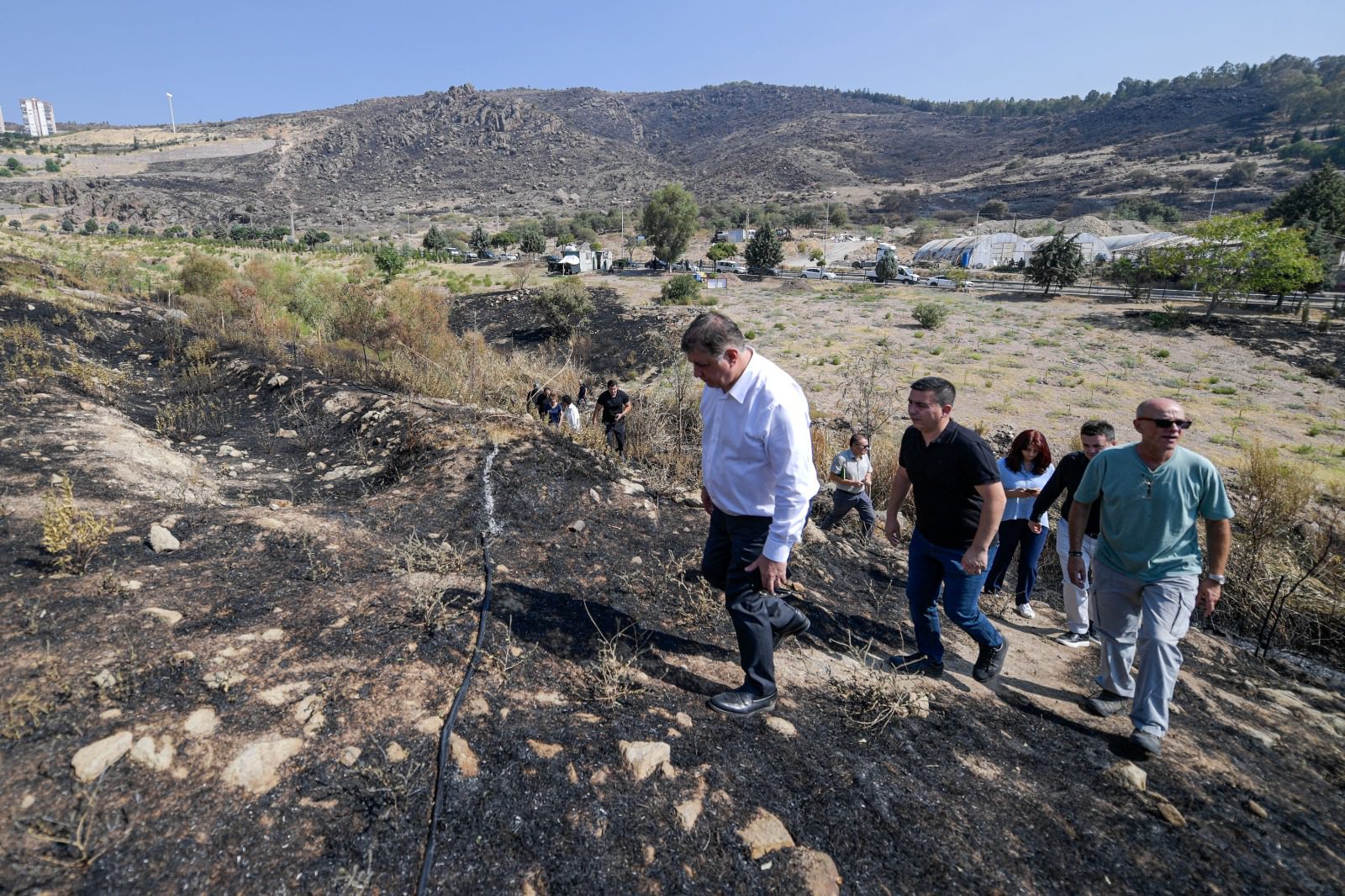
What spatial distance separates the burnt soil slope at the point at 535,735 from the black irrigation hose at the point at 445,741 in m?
0.03

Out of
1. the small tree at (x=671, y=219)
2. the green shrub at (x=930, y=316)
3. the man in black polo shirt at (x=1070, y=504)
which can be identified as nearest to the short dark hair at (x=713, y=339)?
the man in black polo shirt at (x=1070, y=504)

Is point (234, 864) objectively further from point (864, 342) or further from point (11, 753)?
point (864, 342)

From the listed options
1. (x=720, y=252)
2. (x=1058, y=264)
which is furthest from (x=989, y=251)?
(x=720, y=252)

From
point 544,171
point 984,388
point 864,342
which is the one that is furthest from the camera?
point 544,171

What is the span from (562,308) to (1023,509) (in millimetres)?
19346

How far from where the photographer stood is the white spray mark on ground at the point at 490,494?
3.95m

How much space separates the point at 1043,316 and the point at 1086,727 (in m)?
26.8

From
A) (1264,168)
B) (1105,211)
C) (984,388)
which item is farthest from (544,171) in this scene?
(984,388)

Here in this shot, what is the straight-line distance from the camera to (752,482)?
2352 mm

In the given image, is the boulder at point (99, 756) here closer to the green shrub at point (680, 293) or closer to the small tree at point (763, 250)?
the green shrub at point (680, 293)

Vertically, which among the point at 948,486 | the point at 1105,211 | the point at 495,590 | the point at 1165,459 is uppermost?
the point at 1105,211

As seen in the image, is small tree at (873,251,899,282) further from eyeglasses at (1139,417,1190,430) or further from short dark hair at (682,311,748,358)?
short dark hair at (682,311,748,358)

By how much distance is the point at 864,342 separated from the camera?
20297mm

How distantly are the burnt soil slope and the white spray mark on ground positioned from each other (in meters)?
0.06
